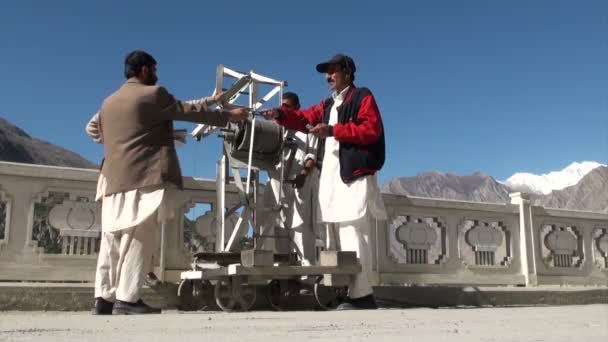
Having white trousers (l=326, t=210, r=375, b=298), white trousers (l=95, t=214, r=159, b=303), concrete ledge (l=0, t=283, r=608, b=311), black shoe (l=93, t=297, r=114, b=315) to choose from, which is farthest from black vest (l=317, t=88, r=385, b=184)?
black shoe (l=93, t=297, r=114, b=315)

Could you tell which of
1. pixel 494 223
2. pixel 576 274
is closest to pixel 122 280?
pixel 494 223

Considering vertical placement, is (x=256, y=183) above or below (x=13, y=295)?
above

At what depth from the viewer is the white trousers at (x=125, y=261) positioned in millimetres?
3553

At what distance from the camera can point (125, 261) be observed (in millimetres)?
3592

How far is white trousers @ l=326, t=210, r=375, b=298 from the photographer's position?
4137mm

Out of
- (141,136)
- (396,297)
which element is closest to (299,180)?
(396,297)

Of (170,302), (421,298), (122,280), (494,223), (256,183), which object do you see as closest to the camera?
(122,280)

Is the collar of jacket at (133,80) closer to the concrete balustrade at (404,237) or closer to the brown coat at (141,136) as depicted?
the brown coat at (141,136)

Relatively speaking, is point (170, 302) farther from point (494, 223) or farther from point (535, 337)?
point (494, 223)

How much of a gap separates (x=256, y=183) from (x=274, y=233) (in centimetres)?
50

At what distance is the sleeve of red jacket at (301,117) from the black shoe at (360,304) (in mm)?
1397

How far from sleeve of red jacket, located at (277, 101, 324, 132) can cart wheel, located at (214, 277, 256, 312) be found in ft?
4.29

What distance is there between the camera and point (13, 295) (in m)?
4.53

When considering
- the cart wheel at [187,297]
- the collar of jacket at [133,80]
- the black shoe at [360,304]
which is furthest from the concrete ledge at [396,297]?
the collar of jacket at [133,80]
